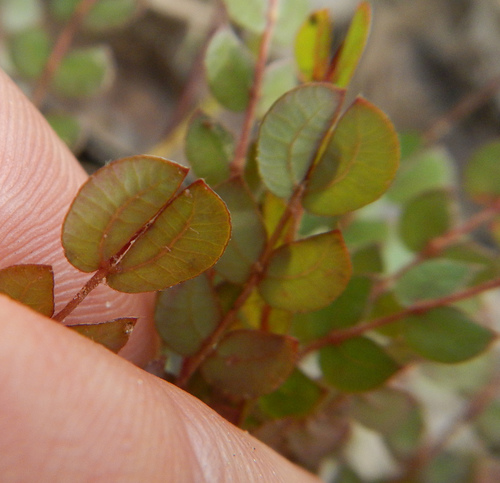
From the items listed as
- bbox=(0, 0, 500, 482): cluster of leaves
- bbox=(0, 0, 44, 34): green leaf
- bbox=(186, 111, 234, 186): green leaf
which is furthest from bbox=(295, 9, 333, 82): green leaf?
bbox=(0, 0, 44, 34): green leaf

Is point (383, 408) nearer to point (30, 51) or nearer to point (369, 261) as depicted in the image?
point (369, 261)

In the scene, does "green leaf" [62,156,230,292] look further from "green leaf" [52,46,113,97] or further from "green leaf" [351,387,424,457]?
"green leaf" [52,46,113,97]

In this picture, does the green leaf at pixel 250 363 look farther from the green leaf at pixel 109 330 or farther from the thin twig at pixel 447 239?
the thin twig at pixel 447 239

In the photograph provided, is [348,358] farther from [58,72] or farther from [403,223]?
[58,72]

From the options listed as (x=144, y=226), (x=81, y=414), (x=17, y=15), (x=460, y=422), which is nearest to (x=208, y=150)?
(x=144, y=226)

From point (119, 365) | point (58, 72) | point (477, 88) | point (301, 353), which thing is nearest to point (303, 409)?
point (301, 353)

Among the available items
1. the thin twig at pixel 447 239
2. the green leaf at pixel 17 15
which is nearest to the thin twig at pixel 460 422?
the thin twig at pixel 447 239
